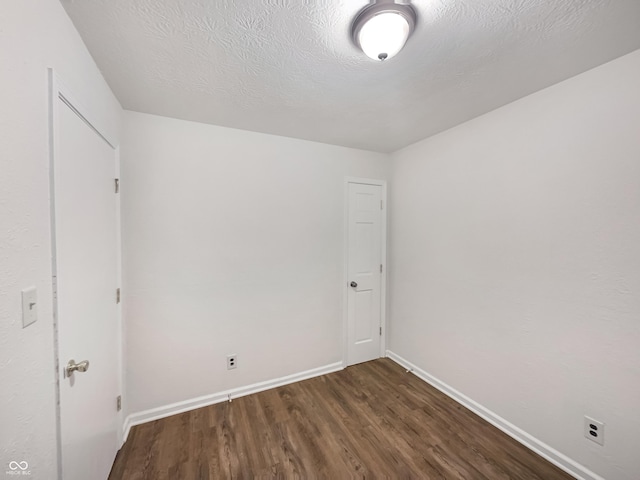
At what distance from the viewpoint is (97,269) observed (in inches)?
53.2

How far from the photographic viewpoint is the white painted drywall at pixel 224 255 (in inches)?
73.4

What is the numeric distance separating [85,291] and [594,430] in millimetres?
2853

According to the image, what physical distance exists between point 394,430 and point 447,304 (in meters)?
1.12

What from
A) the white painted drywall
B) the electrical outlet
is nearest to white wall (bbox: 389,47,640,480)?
the white painted drywall

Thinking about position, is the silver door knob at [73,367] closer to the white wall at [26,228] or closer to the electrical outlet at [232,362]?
the white wall at [26,228]

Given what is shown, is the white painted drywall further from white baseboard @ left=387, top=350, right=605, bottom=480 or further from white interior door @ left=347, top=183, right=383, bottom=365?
white baseboard @ left=387, top=350, right=605, bottom=480

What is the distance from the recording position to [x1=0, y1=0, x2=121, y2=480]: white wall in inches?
26.6

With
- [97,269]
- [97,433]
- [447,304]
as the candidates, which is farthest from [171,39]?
[447,304]

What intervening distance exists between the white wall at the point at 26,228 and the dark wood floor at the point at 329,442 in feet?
3.18

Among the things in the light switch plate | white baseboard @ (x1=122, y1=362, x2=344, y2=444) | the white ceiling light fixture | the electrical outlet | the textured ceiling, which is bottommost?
white baseboard @ (x1=122, y1=362, x2=344, y2=444)

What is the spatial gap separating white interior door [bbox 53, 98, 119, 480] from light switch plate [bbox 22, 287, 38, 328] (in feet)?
0.50

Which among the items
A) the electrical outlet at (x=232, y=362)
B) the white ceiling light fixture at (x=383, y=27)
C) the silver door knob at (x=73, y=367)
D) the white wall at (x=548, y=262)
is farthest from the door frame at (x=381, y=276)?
the silver door knob at (x=73, y=367)

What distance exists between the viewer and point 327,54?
1254mm

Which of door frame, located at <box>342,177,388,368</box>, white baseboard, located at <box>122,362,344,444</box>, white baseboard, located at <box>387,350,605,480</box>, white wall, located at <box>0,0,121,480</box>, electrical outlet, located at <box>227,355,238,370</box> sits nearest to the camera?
white wall, located at <box>0,0,121,480</box>
